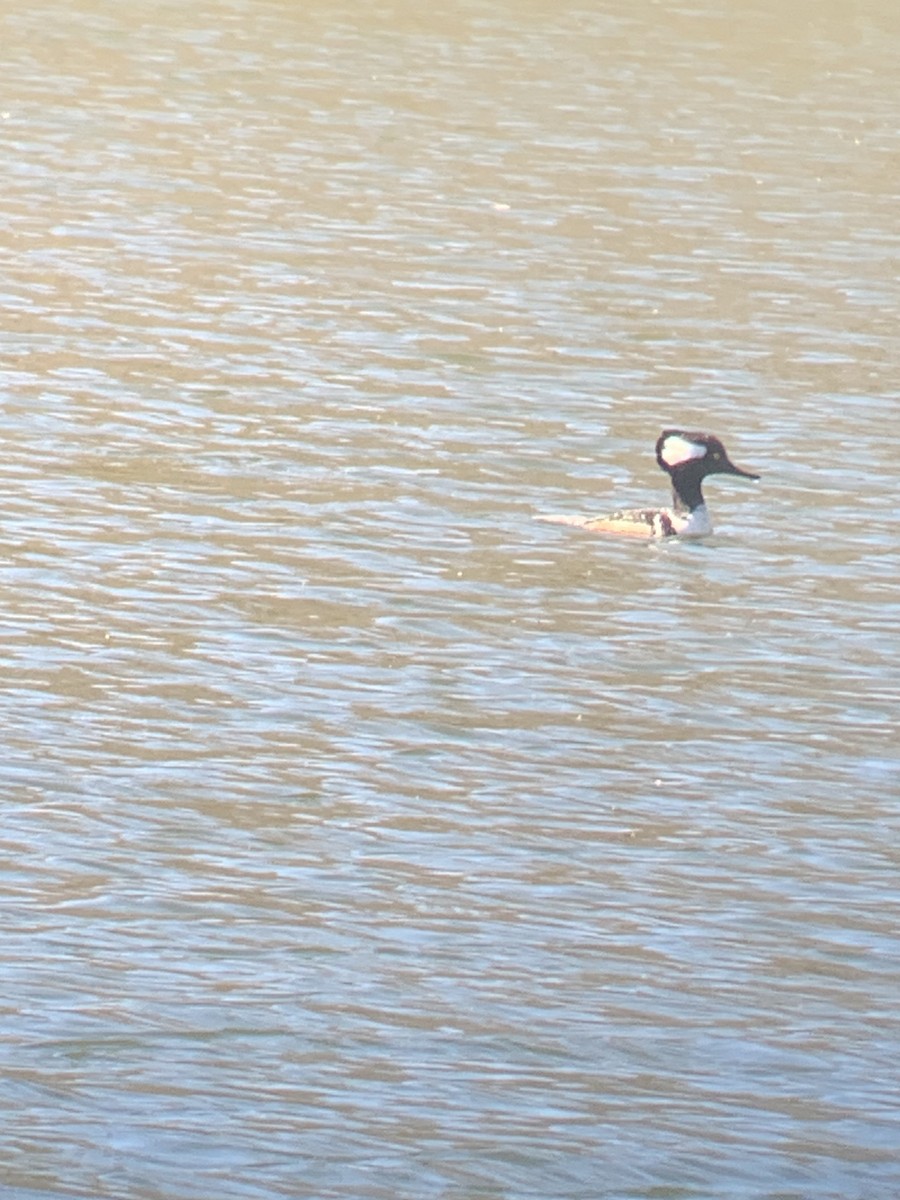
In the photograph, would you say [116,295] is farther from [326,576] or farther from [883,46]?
[883,46]

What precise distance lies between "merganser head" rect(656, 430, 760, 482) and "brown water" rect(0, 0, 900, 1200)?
57cm

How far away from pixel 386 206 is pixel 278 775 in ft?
56.5

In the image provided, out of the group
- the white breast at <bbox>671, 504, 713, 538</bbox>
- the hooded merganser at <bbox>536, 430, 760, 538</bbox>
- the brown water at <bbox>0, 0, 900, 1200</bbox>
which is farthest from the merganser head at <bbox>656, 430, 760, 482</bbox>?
the brown water at <bbox>0, 0, 900, 1200</bbox>

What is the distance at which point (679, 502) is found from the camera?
18969 millimetres

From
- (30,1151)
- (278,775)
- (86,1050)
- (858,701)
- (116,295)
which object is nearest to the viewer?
(30,1151)

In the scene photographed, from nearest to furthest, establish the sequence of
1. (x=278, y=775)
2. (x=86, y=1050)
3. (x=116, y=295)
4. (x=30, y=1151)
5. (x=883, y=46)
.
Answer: (x=30, y=1151), (x=86, y=1050), (x=278, y=775), (x=116, y=295), (x=883, y=46)

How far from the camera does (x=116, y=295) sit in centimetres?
2519

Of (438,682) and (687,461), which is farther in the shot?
(687,461)

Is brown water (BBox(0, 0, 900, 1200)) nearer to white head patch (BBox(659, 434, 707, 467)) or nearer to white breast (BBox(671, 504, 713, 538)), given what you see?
white breast (BBox(671, 504, 713, 538))

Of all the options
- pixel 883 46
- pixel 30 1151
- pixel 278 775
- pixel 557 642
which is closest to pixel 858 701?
pixel 557 642

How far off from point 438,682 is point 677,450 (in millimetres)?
4403

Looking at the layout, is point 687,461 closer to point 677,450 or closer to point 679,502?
point 677,450

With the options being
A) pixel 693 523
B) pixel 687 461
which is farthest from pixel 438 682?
pixel 687 461

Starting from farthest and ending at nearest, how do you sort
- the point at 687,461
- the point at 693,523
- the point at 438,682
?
the point at 687,461 → the point at 693,523 → the point at 438,682
